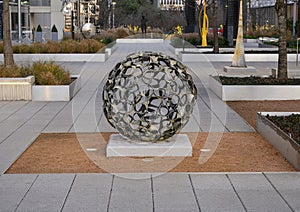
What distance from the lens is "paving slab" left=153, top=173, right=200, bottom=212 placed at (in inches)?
255

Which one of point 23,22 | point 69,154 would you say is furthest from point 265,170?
point 23,22

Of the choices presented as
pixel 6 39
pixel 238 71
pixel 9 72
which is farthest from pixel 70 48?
pixel 9 72

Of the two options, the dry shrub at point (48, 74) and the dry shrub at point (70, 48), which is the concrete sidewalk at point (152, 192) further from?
the dry shrub at point (70, 48)

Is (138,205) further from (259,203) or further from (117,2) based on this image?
(117,2)

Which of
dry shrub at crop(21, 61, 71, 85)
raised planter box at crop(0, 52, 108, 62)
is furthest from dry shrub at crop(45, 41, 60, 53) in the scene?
dry shrub at crop(21, 61, 71, 85)

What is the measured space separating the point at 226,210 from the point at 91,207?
1.38 metres

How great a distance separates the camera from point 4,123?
1146 cm

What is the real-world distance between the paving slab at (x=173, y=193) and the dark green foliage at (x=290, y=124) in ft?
6.35

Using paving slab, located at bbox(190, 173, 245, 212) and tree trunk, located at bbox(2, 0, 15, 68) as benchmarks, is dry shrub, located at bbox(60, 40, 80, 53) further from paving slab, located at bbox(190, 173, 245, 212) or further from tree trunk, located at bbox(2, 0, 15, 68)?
paving slab, located at bbox(190, 173, 245, 212)

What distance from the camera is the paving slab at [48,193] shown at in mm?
6477

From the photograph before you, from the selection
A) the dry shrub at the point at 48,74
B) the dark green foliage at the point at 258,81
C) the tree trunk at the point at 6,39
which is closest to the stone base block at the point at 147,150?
the dry shrub at the point at 48,74

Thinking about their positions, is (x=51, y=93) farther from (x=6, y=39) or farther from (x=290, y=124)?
(x=290, y=124)

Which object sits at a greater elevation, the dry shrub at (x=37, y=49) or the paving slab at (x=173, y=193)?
the dry shrub at (x=37, y=49)

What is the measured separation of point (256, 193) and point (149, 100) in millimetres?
2037
